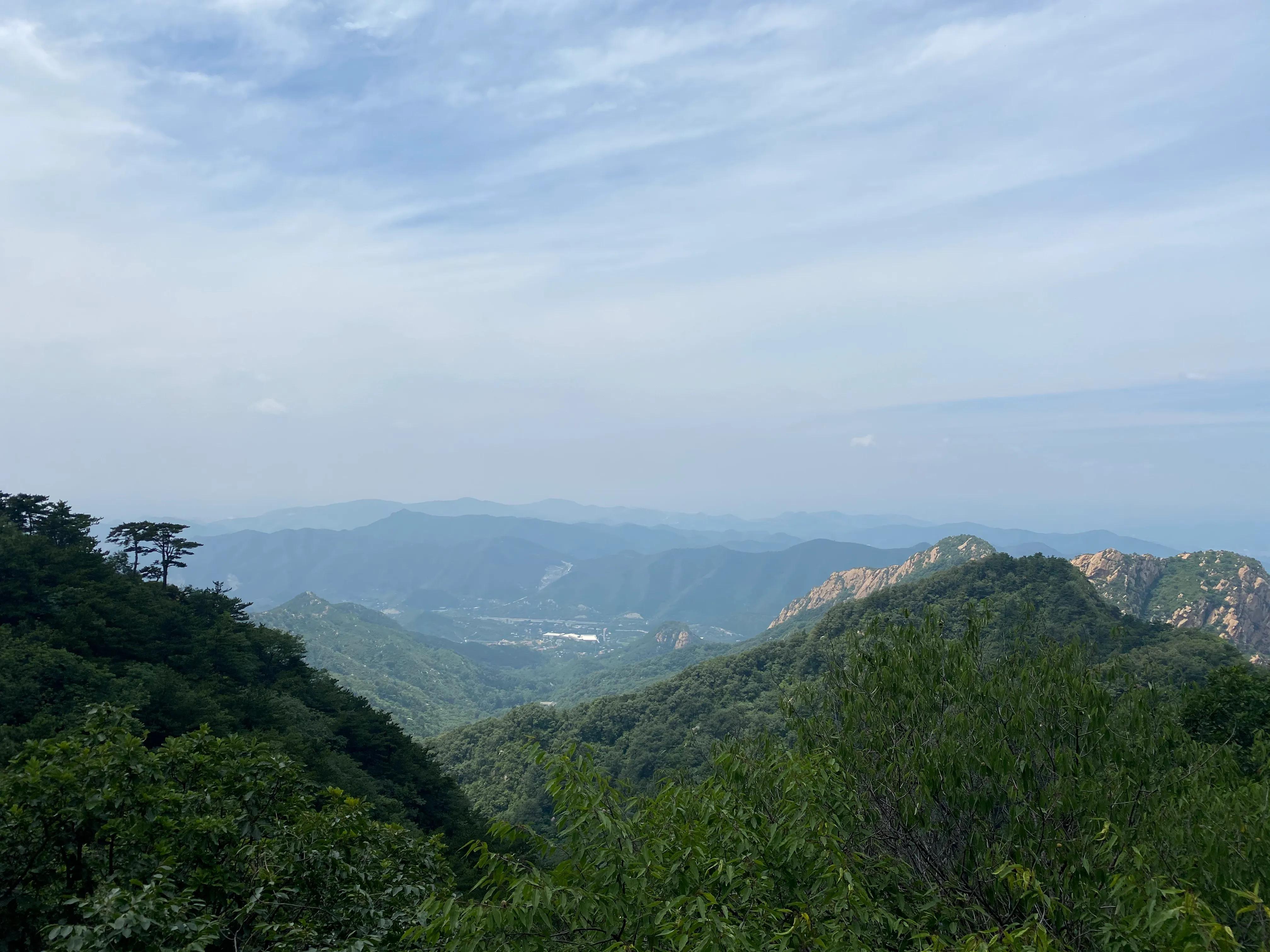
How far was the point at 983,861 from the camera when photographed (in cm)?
970

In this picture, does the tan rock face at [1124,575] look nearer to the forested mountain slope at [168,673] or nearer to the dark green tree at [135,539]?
the forested mountain slope at [168,673]

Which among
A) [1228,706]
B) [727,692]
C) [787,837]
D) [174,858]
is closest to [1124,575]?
[727,692]

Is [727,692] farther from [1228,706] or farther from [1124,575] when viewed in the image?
[1124,575]

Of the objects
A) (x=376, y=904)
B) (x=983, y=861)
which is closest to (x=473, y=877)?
(x=376, y=904)

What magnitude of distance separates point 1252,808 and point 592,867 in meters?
10.3

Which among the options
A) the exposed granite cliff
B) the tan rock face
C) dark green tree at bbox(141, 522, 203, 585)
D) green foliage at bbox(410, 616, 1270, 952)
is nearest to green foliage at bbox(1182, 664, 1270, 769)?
green foliage at bbox(410, 616, 1270, 952)

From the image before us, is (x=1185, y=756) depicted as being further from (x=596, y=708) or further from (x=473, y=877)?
(x=596, y=708)

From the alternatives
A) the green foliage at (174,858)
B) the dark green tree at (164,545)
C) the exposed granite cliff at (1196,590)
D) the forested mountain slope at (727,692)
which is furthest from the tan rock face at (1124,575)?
the green foliage at (174,858)

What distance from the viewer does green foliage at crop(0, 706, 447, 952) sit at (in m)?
8.76

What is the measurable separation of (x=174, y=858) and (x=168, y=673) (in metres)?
33.7

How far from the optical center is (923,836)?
1111cm

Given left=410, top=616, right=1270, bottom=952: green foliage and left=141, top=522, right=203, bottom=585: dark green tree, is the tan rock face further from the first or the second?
left=410, top=616, right=1270, bottom=952: green foliage

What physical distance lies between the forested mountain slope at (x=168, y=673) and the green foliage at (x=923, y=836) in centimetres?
1346

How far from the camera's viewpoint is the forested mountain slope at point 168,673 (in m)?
31.0
